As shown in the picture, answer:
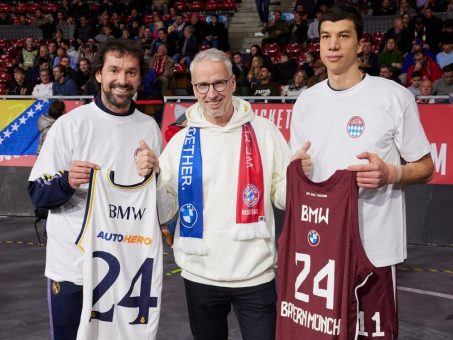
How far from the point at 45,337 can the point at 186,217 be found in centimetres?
317

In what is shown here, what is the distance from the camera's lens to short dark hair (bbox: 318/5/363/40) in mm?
3758

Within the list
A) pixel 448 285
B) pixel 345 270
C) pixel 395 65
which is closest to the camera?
pixel 345 270

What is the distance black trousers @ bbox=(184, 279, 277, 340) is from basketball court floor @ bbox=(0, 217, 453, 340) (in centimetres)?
255

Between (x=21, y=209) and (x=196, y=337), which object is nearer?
(x=196, y=337)

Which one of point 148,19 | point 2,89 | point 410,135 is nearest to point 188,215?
point 410,135

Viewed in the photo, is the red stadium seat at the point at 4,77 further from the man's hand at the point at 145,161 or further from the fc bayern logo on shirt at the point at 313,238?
the fc bayern logo on shirt at the point at 313,238

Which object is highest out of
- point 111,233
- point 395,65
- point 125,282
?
point 395,65

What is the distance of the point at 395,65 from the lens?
1464cm

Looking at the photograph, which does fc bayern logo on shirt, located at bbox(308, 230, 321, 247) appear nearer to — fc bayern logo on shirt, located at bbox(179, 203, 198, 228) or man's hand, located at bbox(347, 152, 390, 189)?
man's hand, located at bbox(347, 152, 390, 189)

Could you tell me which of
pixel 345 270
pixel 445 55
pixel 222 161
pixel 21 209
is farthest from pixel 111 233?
pixel 445 55

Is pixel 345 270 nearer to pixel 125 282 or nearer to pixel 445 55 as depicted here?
pixel 125 282

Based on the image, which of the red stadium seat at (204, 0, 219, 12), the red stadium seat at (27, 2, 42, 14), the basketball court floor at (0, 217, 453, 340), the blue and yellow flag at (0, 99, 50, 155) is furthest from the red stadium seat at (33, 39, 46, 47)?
the basketball court floor at (0, 217, 453, 340)

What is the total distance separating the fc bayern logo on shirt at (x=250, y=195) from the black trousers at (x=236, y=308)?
1.48ft

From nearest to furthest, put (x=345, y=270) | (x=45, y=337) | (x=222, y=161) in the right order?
(x=345, y=270) → (x=222, y=161) → (x=45, y=337)
